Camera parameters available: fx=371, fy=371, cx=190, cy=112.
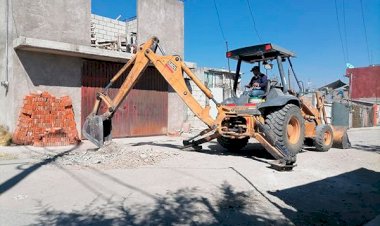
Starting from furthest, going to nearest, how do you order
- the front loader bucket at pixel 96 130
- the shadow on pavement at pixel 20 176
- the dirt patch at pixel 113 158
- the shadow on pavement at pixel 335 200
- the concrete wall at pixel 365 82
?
the concrete wall at pixel 365 82
the front loader bucket at pixel 96 130
the dirt patch at pixel 113 158
the shadow on pavement at pixel 20 176
the shadow on pavement at pixel 335 200

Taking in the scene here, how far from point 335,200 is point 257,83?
4550mm

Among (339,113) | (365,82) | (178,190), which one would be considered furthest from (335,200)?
(365,82)

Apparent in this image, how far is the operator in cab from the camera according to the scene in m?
9.67

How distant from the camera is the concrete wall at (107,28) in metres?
16.9

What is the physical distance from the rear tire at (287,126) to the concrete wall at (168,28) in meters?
8.42

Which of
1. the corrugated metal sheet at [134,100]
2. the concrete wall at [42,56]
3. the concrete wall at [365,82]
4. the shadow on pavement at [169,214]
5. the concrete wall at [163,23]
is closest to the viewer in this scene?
the shadow on pavement at [169,214]

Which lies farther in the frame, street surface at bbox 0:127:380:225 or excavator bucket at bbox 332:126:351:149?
excavator bucket at bbox 332:126:351:149

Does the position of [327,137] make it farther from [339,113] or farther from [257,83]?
[339,113]

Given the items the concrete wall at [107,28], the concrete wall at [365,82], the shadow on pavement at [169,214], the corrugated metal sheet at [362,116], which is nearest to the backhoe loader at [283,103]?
the shadow on pavement at [169,214]

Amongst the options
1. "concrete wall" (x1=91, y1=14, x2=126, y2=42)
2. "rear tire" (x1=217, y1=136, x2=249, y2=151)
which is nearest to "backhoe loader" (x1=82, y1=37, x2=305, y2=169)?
"rear tire" (x1=217, y1=136, x2=249, y2=151)

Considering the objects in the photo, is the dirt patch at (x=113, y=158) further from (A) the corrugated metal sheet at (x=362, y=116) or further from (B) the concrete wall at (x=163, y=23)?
(A) the corrugated metal sheet at (x=362, y=116)

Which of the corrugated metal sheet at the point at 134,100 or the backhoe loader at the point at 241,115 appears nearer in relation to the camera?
the backhoe loader at the point at 241,115

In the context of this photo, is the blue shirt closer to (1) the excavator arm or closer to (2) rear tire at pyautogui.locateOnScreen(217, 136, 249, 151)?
(1) the excavator arm

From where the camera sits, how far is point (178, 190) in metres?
6.01
